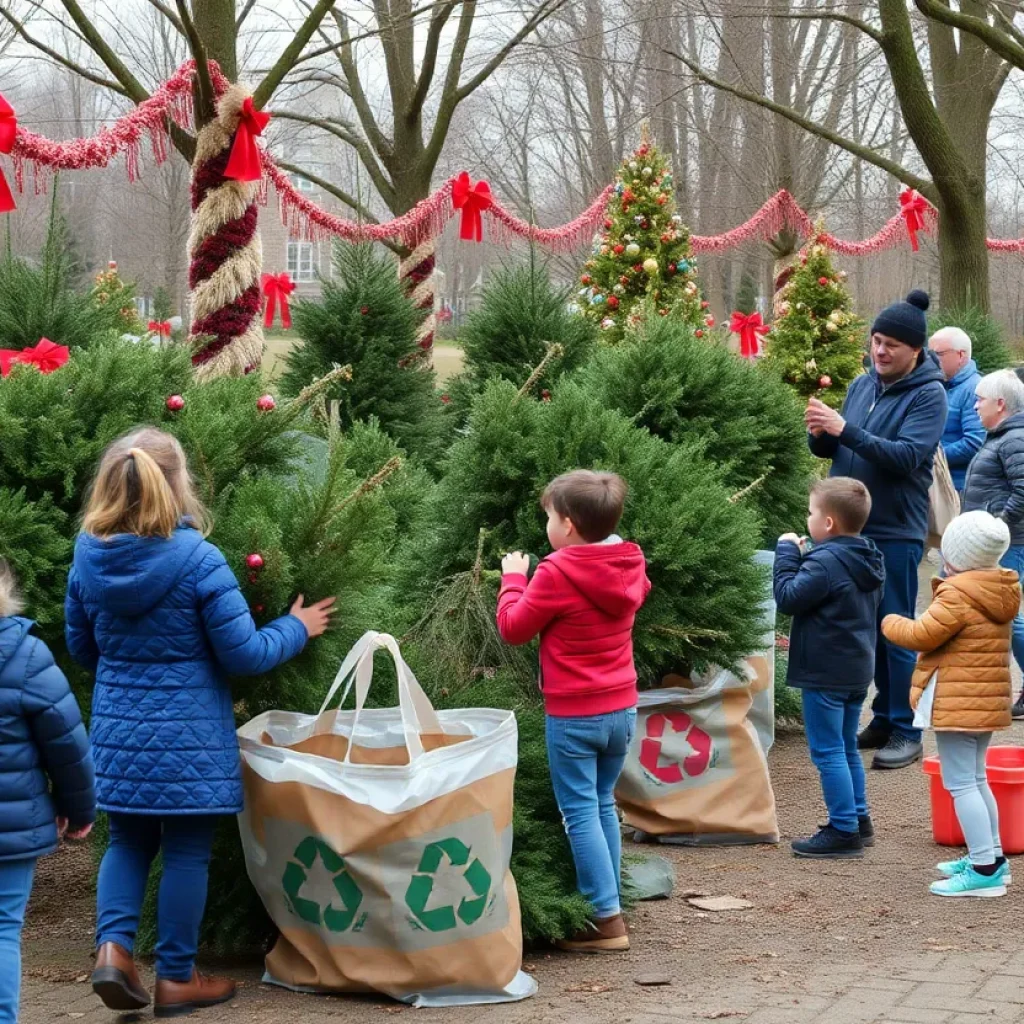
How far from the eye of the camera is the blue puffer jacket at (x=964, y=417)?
345 inches

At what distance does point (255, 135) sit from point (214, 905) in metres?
6.27

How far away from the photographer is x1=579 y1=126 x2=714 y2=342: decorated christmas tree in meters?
12.2

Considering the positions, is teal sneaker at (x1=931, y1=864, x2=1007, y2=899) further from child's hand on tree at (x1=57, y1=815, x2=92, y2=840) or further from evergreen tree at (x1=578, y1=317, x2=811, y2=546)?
child's hand on tree at (x1=57, y1=815, x2=92, y2=840)

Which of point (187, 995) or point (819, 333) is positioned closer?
point (187, 995)

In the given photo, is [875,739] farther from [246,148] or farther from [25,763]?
[246,148]

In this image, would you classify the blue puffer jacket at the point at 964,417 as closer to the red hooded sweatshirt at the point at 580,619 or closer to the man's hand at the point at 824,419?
the man's hand at the point at 824,419

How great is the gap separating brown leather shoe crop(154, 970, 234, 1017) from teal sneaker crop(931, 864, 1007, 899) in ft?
8.15

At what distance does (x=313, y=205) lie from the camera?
12852mm

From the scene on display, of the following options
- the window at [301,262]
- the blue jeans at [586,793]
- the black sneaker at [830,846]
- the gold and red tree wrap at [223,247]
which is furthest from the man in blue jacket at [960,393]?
the window at [301,262]

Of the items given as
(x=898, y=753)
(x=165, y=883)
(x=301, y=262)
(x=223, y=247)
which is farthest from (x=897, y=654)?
(x=301, y=262)

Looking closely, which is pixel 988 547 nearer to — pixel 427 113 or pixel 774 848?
pixel 774 848

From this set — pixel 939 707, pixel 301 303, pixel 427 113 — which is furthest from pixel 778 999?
pixel 427 113

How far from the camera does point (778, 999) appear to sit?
159 inches

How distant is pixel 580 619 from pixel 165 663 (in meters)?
1.28
